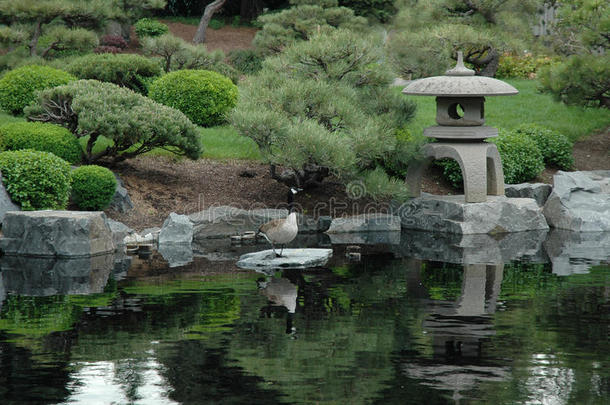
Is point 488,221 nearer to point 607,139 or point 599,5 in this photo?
point 599,5

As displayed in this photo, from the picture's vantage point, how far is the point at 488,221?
52.5 ft

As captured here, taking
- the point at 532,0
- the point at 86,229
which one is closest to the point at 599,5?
the point at 532,0

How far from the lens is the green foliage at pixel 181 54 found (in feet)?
73.8

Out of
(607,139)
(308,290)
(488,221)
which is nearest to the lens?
(308,290)

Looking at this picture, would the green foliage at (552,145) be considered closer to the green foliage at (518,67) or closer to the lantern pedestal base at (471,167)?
the lantern pedestal base at (471,167)

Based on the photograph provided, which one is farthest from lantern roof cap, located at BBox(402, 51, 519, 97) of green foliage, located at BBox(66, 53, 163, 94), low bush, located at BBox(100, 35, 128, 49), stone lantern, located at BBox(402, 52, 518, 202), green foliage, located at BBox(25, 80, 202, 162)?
low bush, located at BBox(100, 35, 128, 49)

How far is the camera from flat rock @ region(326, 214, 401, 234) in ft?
53.4

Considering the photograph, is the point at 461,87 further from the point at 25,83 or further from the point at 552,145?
the point at 25,83

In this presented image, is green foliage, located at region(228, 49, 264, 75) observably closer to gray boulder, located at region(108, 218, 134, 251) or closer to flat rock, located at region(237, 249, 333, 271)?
gray boulder, located at region(108, 218, 134, 251)

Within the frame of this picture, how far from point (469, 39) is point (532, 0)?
2.62 metres

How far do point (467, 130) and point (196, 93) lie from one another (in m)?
6.62

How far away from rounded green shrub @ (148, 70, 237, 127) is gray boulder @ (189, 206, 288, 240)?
4.80 meters

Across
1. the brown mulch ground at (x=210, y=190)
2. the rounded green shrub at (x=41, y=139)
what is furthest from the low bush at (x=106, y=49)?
the rounded green shrub at (x=41, y=139)

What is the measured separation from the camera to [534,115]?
76.2ft
